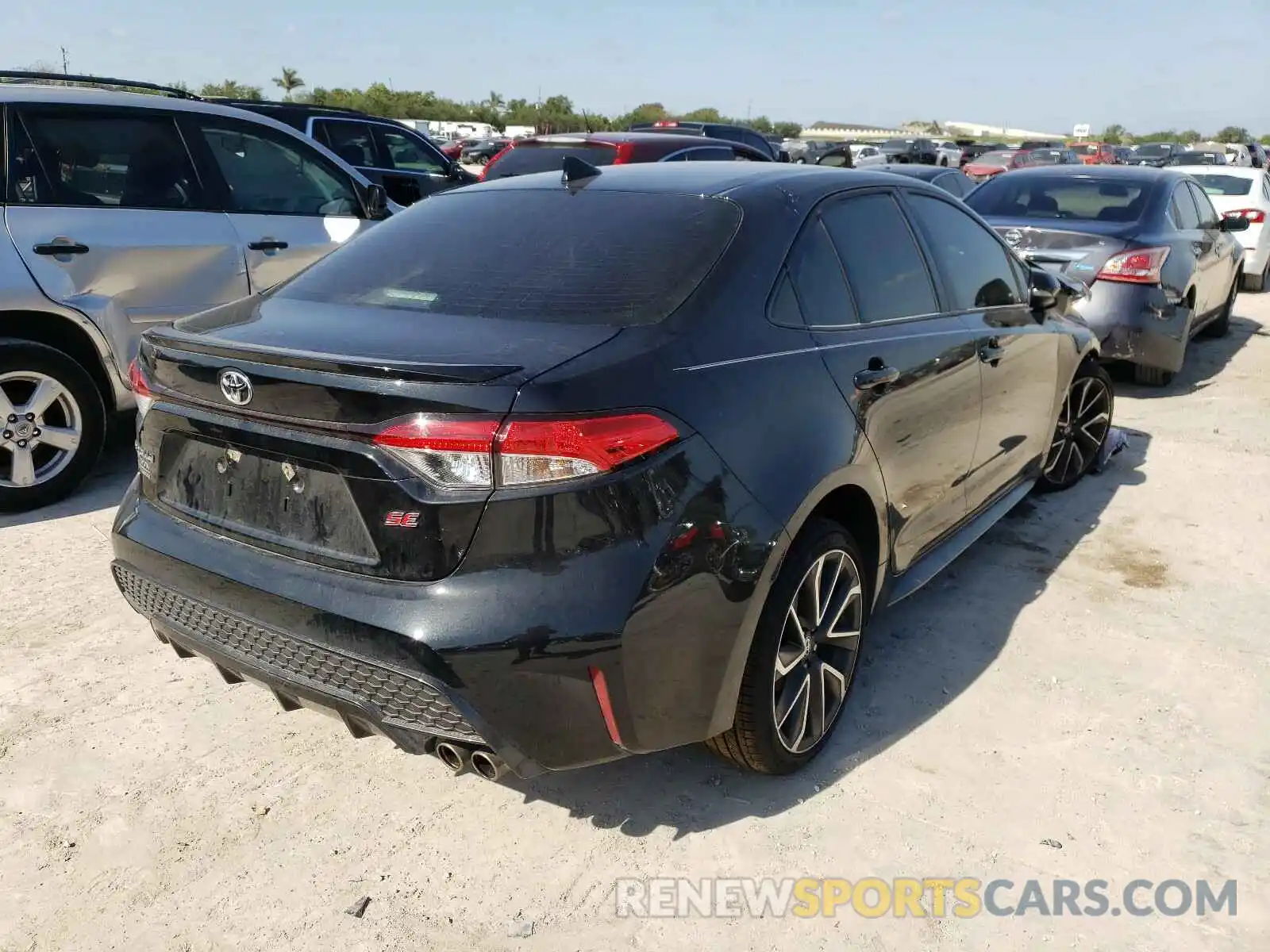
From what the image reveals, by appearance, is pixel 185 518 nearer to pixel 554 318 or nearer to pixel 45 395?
pixel 554 318

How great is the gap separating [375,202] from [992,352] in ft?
11.7

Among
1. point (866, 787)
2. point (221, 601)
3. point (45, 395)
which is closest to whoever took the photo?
point (221, 601)

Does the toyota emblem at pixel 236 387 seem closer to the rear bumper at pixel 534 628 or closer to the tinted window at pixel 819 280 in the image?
the rear bumper at pixel 534 628

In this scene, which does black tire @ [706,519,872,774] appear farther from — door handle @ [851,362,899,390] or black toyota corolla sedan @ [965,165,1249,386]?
black toyota corolla sedan @ [965,165,1249,386]

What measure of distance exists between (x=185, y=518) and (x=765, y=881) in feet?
5.66

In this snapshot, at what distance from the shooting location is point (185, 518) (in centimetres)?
263

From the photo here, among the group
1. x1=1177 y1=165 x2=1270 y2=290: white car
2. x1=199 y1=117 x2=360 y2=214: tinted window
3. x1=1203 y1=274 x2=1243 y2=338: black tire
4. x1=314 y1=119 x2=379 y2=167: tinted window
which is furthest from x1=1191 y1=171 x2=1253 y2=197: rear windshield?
x1=199 y1=117 x2=360 y2=214: tinted window

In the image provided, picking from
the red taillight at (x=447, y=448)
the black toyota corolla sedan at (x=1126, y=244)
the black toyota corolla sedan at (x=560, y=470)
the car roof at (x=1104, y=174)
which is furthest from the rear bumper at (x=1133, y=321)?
the red taillight at (x=447, y=448)

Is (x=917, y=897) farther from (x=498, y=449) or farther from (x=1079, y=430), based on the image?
(x=1079, y=430)

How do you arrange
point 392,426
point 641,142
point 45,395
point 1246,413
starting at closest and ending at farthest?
1. point 392,426
2. point 45,395
3. point 1246,413
4. point 641,142

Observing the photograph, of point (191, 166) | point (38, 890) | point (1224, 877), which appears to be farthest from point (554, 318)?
point (191, 166)

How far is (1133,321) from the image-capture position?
7.07m

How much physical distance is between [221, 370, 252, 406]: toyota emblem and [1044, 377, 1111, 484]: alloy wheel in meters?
3.91

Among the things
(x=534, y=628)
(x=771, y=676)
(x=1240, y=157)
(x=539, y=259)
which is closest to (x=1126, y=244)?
(x=539, y=259)
